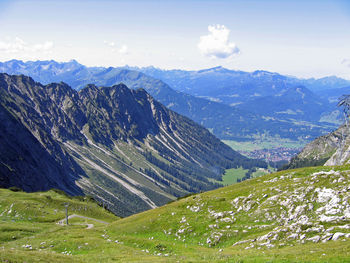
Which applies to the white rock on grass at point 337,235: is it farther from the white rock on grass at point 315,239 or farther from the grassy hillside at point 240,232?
the white rock on grass at point 315,239

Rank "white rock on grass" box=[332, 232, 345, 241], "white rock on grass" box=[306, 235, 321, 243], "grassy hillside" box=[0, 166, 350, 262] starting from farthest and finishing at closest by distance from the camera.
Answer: "white rock on grass" box=[306, 235, 321, 243] → "white rock on grass" box=[332, 232, 345, 241] → "grassy hillside" box=[0, 166, 350, 262]

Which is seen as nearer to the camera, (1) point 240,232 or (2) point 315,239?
(2) point 315,239

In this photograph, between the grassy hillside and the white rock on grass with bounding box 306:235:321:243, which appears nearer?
the grassy hillside

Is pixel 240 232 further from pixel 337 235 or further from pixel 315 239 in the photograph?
pixel 337 235

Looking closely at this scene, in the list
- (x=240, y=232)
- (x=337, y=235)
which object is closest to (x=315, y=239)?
(x=337, y=235)

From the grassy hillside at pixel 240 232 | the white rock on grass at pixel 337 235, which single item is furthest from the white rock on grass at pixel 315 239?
the white rock on grass at pixel 337 235

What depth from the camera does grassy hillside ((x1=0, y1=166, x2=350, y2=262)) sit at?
123ft

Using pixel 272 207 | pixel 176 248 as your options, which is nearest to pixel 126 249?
pixel 176 248

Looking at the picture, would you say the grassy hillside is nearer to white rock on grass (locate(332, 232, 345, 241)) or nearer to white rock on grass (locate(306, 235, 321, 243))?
white rock on grass (locate(332, 232, 345, 241))

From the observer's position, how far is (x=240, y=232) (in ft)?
172

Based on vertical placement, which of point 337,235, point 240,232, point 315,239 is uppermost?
point 337,235

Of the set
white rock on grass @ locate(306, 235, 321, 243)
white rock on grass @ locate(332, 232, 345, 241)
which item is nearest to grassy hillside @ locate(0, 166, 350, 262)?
white rock on grass @ locate(332, 232, 345, 241)

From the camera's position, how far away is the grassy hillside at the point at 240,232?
37344 millimetres

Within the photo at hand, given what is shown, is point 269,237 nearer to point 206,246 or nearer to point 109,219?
point 206,246
